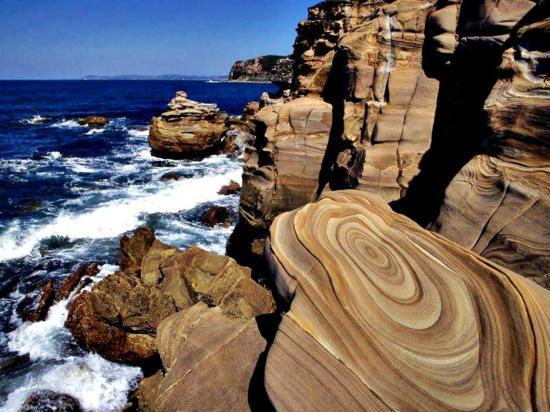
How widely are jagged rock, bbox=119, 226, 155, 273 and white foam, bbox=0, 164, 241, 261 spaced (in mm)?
4354

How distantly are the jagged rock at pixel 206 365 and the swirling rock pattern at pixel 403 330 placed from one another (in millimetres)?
1392

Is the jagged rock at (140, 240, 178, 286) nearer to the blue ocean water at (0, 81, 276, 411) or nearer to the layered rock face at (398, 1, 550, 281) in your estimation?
the blue ocean water at (0, 81, 276, 411)

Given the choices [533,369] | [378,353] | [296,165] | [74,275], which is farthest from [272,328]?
[74,275]

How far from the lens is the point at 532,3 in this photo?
6512mm

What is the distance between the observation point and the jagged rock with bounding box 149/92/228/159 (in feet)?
92.0

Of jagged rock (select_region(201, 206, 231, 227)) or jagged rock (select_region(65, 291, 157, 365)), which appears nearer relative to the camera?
jagged rock (select_region(65, 291, 157, 365))

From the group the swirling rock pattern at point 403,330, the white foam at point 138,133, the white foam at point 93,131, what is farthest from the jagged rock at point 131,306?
the white foam at point 93,131

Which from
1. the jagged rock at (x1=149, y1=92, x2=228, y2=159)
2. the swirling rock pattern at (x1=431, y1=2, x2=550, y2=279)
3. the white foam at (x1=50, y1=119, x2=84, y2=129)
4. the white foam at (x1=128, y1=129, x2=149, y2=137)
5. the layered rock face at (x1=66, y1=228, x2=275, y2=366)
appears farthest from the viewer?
the white foam at (x1=50, y1=119, x2=84, y2=129)

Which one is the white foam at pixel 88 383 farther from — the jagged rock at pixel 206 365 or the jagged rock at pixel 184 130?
the jagged rock at pixel 184 130

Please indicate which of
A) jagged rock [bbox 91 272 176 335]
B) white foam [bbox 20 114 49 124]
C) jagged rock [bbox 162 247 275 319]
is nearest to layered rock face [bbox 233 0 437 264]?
jagged rock [bbox 162 247 275 319]

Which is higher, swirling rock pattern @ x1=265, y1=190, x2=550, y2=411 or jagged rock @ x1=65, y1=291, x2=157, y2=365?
swirling rock pattern @ x1=265, y1=190, x2=550, y2=411

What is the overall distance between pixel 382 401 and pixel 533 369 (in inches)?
62.0

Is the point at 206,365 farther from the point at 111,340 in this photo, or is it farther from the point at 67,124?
the point at 67,124

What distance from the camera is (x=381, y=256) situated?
192 inches
